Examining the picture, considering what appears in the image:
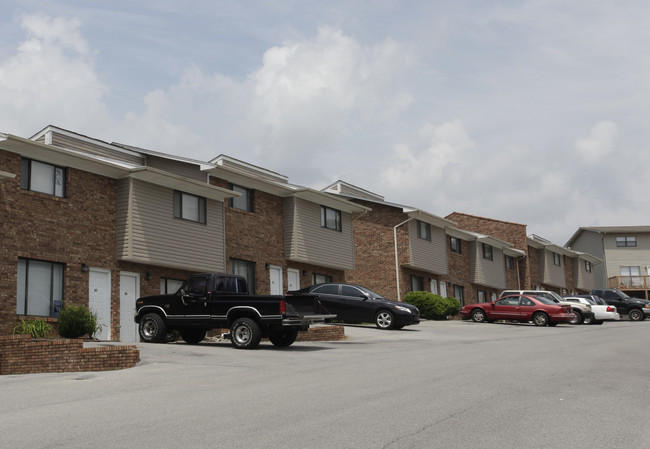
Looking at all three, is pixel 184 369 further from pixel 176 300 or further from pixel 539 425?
pixel 539 425

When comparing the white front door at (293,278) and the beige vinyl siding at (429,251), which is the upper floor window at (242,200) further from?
the beige vinyl siding at (429,251)

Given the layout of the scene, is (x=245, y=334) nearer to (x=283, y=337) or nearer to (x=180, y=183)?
(x=283, y=337)

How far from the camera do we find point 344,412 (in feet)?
28.5

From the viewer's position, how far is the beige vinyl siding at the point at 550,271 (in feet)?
184

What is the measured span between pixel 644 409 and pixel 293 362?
24.1ft

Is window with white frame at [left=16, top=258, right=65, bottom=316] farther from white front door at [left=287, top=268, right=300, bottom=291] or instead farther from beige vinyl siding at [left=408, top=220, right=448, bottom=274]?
beige vinyl siding at [left=408, top=220, right=448, bottom=274]

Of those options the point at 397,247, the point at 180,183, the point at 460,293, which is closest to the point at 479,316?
the point at 397,247

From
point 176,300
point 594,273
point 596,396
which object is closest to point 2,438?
point 596,396

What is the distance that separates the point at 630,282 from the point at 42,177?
181 ft

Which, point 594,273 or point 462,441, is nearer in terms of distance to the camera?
point 462,441

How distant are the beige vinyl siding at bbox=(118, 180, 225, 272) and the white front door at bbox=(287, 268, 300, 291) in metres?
4.76

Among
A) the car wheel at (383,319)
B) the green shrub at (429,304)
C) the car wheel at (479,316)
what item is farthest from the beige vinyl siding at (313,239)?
the car wheel at (479,316)

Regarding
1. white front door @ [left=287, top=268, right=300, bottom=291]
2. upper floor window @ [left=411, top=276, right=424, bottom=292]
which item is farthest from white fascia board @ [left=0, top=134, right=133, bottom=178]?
upper floor window @ [left=411, top=276, right=424, bottom=292]

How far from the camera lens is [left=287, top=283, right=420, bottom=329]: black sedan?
25.3 m
